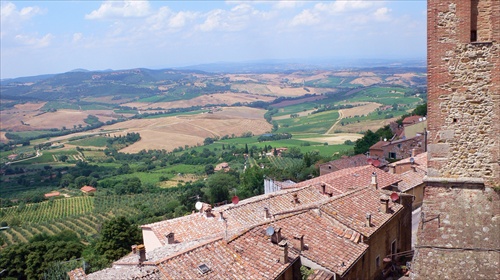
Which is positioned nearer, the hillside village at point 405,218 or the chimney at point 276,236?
the hillside village at point 405,218

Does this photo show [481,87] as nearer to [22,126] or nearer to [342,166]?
[342,166]

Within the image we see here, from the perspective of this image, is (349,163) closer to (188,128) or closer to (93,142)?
(188,128)

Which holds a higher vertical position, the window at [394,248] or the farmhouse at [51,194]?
the window at [394,248]

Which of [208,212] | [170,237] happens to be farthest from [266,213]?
[170,237]

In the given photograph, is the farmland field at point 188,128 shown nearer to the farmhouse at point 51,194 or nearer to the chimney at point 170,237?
the farmhouse at point 51,194

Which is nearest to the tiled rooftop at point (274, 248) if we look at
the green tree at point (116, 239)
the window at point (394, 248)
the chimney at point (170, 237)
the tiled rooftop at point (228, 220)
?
the tiled rooftop at point (228, 220)

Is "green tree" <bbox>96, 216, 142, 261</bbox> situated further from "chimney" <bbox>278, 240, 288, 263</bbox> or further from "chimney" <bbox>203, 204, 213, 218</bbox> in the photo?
"chimney" <bbox>278, 240, 288, 263</bbox>

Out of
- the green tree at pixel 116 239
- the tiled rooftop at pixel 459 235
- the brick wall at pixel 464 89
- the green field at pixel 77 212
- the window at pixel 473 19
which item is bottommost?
the green field at pixel 77 212
